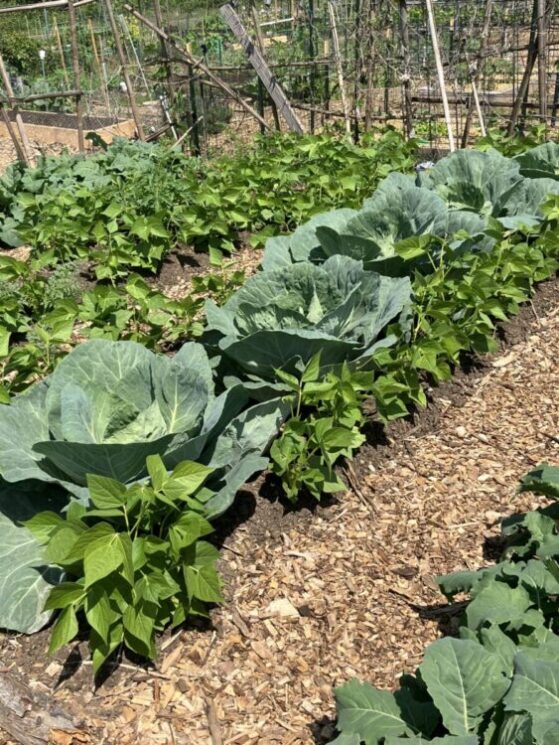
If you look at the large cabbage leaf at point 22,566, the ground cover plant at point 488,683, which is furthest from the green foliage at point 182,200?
the ground cover plant at point 488,683

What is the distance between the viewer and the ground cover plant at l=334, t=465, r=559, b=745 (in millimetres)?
1577

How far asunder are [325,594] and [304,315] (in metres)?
1.17

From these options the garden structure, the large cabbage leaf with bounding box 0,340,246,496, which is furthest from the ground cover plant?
the large cabbage leaf with bounding box 0,340,246,496

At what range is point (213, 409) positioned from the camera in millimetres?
2584

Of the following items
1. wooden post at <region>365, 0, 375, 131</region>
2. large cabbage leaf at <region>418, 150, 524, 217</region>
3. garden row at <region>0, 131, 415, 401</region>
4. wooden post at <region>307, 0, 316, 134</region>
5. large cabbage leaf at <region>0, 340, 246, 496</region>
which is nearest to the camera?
large cabbage leaf at <region>0, 340, 246, 496</region>

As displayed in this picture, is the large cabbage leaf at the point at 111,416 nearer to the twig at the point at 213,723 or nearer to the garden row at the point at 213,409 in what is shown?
the garden row at the point at 213,409

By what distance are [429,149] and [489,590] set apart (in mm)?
6748

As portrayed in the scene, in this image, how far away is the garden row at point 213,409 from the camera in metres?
2.14

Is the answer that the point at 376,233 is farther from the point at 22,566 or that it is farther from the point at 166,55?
the point at 166,55

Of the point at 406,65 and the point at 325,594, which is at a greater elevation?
the point at 406,65

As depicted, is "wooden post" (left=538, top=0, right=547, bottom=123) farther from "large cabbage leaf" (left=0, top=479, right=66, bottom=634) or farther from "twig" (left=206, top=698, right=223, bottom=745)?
"twig" (left=206, top=698, right=223, bottom=745)

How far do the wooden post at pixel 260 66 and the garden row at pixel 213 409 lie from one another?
462cm

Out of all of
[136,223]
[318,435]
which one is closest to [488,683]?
[318,435]

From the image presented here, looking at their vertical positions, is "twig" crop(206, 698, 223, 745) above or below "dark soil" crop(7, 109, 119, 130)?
below
